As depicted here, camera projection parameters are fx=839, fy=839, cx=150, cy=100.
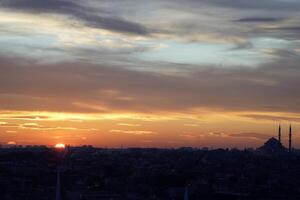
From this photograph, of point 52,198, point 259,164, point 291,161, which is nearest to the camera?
point 52,198

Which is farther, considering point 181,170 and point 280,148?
point 280,148

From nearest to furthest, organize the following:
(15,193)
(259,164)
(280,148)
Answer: (15,193), (259,164), (280,148)

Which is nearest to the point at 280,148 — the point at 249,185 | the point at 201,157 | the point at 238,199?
the point at 201,157

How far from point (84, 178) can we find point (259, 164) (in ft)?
107

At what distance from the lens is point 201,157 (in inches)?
4815

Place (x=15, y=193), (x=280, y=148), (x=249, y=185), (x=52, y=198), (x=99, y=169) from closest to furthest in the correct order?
(x=52, y=198) → (x=15, y=193) → (x=249, y=185) → (x=99, y=169) → (x=280, y=148)

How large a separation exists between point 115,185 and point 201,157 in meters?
46.1

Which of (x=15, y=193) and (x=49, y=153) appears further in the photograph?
(x=49, y=153)

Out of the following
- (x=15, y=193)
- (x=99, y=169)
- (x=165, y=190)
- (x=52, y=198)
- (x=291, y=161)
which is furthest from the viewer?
(x=291, y=161)

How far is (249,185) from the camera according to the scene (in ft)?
269

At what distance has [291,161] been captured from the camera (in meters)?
117

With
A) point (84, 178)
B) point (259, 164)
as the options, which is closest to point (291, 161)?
point (259, 164)

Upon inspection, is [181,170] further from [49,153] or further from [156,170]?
[49,153]

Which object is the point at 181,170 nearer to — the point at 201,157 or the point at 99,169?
the point at 99,169
